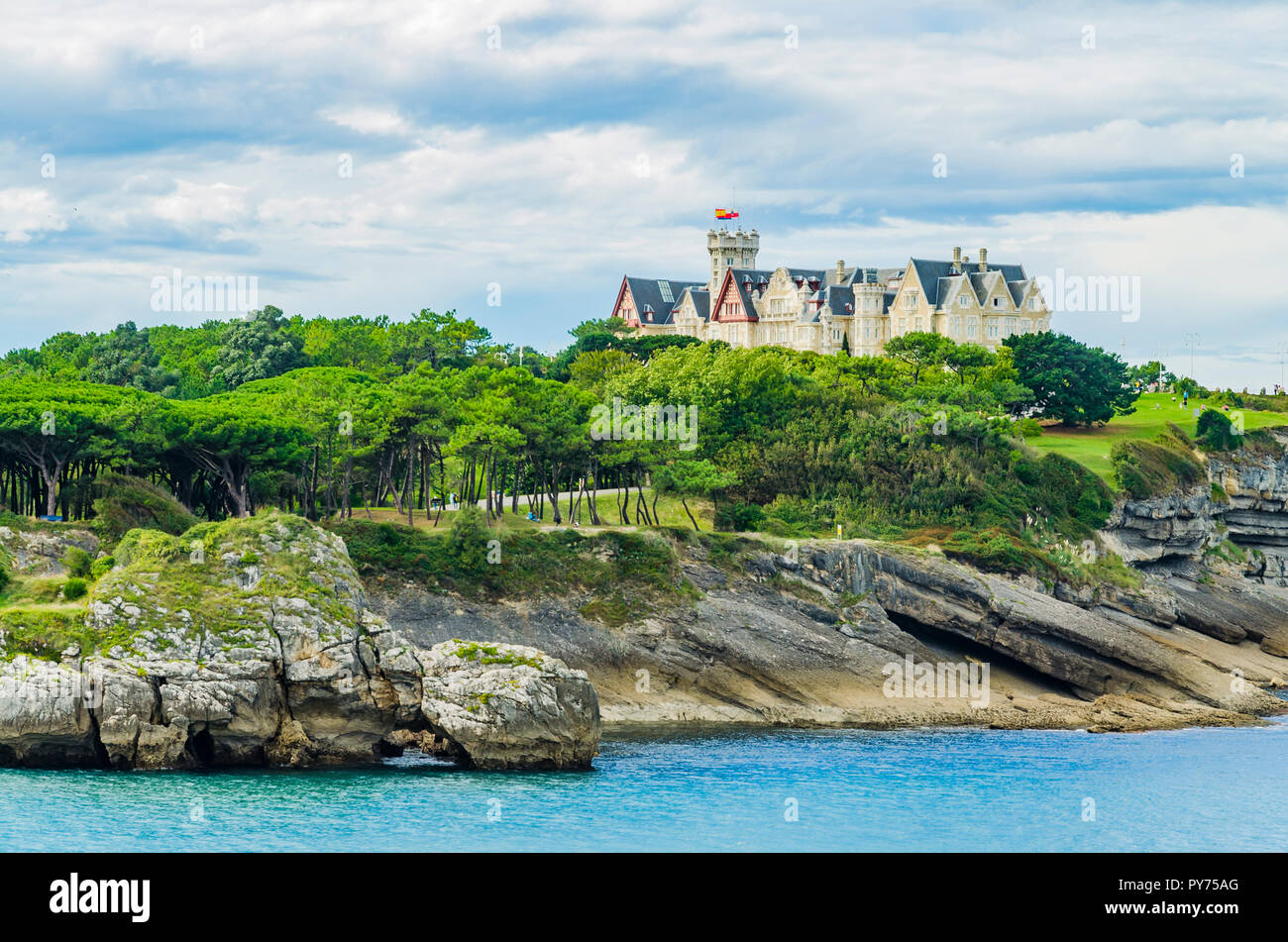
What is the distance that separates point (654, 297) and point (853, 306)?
67.1ft

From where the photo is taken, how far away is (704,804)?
133 ft

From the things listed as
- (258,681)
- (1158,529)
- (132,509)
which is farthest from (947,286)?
(258,681)

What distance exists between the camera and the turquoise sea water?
3578 cm

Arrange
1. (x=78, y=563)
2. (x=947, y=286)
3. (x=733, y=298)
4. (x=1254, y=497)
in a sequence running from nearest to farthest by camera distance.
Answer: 1. (x=78, y=563)
2. (x=1254, y=497)
3. (x=947, y=286)
4. (x=733, y=298)

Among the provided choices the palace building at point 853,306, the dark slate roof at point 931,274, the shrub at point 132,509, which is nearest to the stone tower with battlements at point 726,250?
the palace building at point 853,306

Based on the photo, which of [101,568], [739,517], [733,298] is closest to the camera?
[101,568]

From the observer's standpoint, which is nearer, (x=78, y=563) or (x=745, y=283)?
(x=78, y=563)

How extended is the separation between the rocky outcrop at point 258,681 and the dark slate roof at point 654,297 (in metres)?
83.6

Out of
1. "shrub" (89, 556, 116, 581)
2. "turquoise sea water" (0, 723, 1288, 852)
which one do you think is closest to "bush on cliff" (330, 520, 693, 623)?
"shrub" (89, 556, 116, 581)

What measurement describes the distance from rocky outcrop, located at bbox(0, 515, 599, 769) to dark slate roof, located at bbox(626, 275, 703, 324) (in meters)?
83.6

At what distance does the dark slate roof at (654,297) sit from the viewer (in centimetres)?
12775

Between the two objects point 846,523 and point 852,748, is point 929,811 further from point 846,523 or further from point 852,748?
point 846,523

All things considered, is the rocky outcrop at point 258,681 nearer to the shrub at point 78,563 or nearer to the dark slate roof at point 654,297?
the shrub at point 78,563

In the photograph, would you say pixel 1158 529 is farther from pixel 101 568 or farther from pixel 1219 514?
pixel 101 568
